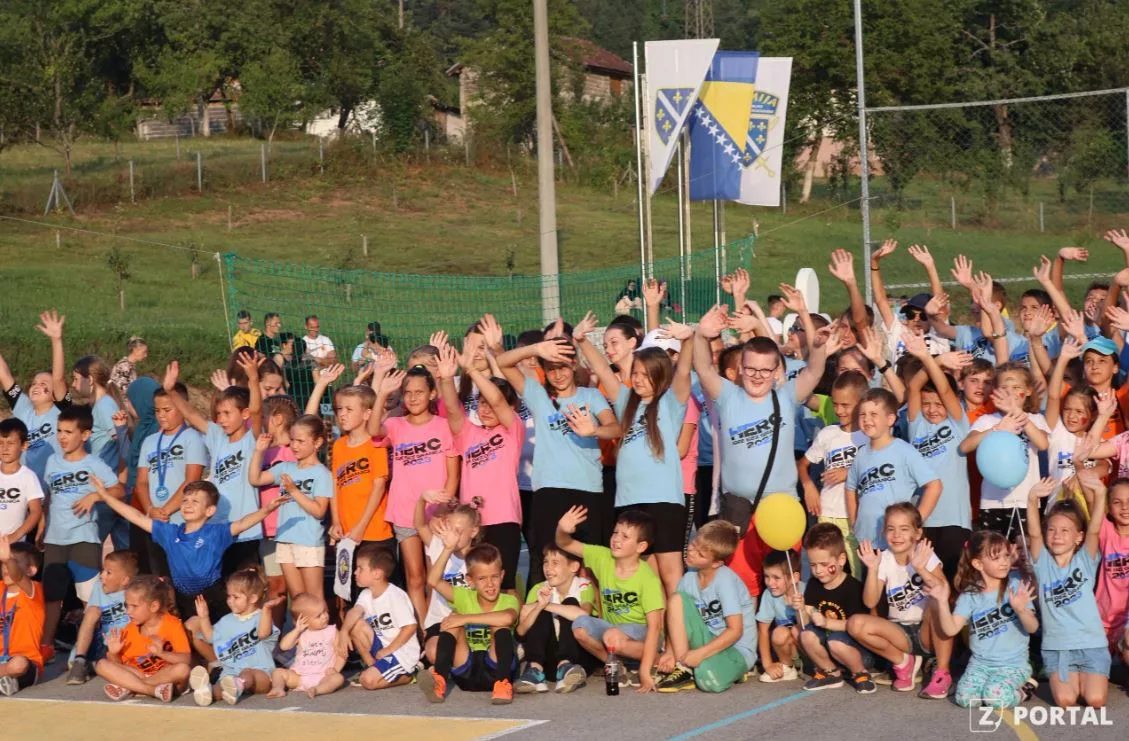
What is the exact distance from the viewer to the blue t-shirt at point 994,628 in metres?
7.16

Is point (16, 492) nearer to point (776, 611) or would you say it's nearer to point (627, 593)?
point (627, 593)

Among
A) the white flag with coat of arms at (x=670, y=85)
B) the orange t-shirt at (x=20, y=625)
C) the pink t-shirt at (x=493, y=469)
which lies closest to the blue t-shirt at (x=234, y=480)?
the orange t-shirt at (x=20, y=625)

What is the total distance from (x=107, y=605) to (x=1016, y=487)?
210 inches

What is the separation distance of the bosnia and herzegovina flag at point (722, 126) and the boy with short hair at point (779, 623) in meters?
9.22

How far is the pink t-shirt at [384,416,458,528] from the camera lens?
8.56 m

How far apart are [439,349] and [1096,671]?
3.89 metres

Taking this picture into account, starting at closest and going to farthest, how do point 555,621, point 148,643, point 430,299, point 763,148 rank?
1. point 555,621
2. point 148,643
3. point 763,148
4. point 430,299

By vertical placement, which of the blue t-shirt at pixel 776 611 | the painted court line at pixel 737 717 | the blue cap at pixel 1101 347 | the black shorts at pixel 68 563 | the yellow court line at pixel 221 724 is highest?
the blue cap at pixel 1101 347

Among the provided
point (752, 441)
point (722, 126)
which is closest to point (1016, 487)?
point (752, 441)

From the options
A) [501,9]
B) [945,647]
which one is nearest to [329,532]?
[945,647]

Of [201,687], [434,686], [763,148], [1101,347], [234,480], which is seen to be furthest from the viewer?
[763,148]

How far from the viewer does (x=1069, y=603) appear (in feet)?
23.3

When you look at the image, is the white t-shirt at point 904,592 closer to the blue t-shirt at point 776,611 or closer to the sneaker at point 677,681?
the blue t-shirt at point 776,611

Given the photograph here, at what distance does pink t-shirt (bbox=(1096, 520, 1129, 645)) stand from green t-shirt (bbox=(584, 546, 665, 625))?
2.26 m
